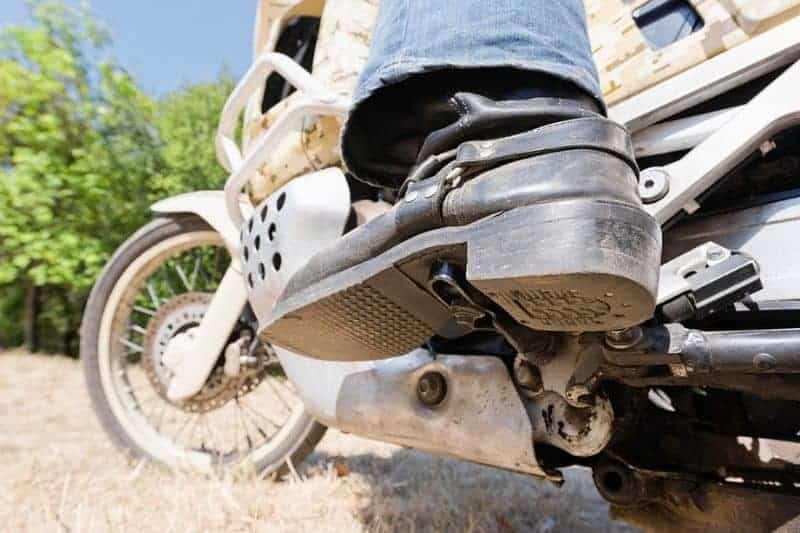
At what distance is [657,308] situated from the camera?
571 mm

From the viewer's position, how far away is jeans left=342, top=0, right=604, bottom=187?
22.3 inches

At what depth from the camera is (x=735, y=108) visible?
0.61 metres

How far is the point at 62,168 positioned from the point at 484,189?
238 inches

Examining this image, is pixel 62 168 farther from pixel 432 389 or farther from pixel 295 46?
pixel 432 389

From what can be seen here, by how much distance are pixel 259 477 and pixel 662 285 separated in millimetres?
1064

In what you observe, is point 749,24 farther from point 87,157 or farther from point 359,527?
point 87,157

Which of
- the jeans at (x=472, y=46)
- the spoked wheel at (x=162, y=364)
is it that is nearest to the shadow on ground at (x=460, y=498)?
the spoked wheel at (x=162, y=364)

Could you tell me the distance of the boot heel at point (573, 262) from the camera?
431 mm

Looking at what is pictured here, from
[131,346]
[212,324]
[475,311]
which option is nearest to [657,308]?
[475,311]

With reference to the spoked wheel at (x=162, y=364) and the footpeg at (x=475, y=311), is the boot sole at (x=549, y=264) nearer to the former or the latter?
the footpeg at (x=475, y=311)

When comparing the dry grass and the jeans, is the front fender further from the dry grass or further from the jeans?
the jeans

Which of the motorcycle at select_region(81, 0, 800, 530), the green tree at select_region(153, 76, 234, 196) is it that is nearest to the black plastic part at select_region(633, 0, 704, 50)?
the motorcycle at select_region(81, 0, 800, 530)

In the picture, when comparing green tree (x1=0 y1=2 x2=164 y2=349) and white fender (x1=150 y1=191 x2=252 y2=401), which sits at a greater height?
white fender (x1=150 y1=191 x2=252 y2=401)

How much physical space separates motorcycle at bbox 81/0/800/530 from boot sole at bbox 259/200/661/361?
0.02 metres
